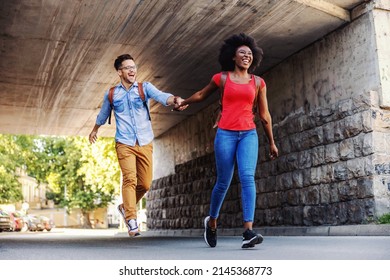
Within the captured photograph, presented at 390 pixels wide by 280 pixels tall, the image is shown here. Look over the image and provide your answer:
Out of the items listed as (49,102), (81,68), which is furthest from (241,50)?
(49,102)

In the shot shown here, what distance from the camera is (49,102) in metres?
17.5

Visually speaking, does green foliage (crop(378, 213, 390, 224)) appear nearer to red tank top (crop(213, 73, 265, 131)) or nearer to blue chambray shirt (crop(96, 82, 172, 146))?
red tank top (crop(213, 73, 265, 131))

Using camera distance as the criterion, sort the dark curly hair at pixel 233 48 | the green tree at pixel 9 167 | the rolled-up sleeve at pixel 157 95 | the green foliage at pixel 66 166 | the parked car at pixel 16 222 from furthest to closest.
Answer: the green tree at pixel 9 167 → the parked car at pixel 16 222 → the green foliage at pixel 66 166 → the rolled-up sleeve at pixel 157 95 → the dark curly hair at pixel 233 48

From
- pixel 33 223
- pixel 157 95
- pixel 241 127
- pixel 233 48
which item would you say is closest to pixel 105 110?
pixel 157 95

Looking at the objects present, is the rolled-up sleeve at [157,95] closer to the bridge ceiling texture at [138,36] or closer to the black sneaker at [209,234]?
the black sneaker at [209,234]

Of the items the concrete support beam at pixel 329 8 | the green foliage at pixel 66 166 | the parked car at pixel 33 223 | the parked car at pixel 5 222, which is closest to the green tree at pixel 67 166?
the green foliage at pixel 66 166

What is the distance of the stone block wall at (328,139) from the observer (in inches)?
403

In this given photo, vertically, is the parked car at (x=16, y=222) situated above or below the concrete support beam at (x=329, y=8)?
below

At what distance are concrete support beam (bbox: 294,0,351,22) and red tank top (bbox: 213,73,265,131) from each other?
425 centimetres

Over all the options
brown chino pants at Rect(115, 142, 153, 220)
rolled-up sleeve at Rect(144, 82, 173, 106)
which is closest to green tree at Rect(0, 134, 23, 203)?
brown chino pants at Rect(115, 142, 153, 220)

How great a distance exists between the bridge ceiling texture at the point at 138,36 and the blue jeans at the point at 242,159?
440 cm

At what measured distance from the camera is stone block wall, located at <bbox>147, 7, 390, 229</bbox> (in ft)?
33.6

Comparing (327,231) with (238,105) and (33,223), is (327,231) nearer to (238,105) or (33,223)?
(238,105)

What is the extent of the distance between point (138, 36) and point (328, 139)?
13.7ft
